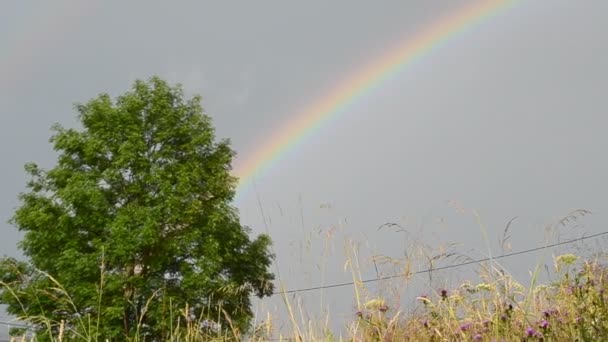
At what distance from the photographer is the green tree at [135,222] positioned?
61.1 feet

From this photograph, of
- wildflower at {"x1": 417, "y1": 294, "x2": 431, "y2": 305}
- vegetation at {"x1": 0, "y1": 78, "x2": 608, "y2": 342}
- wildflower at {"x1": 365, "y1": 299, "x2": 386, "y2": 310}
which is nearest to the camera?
wildflower at {"x1": 417, "y1": 294, "x2": 431, "y2": 305}

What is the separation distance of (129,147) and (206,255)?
4.78 m

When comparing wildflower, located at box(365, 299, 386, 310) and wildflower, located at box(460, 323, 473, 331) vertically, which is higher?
wildflower, located at box(365, 299, 386, 310)

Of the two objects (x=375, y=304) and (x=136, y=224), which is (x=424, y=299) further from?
(x=136, y=224)

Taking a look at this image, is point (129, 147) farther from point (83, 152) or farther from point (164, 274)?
point (164, 274)

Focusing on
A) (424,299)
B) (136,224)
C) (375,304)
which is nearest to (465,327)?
(424,299)

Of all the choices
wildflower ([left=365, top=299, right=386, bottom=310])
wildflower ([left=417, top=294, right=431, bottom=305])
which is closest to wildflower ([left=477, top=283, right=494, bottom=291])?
wildflower ([left=417, top=294, right=431, bottom=305])

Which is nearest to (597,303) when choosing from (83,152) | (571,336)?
(571,336)

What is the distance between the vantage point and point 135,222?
1936cm

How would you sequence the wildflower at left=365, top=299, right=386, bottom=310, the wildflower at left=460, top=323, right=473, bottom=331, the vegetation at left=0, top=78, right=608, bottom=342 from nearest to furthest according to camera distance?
the wildflower at left=460, top=323, right=473, bottom=331 → the wildflower at left=365, top=299, right=386, bottom=310 → the vegetation at left=0, top=78, right=608, bottom=342

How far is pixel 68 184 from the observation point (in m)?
20.1

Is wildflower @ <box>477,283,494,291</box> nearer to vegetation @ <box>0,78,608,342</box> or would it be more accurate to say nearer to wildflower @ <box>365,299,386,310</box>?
wildflower @ <box>365,299,386,310</box>

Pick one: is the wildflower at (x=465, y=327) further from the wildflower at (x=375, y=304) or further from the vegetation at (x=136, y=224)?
the vegetation at (x=136, y=224)

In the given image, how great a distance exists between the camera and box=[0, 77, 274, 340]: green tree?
61.1 ft
